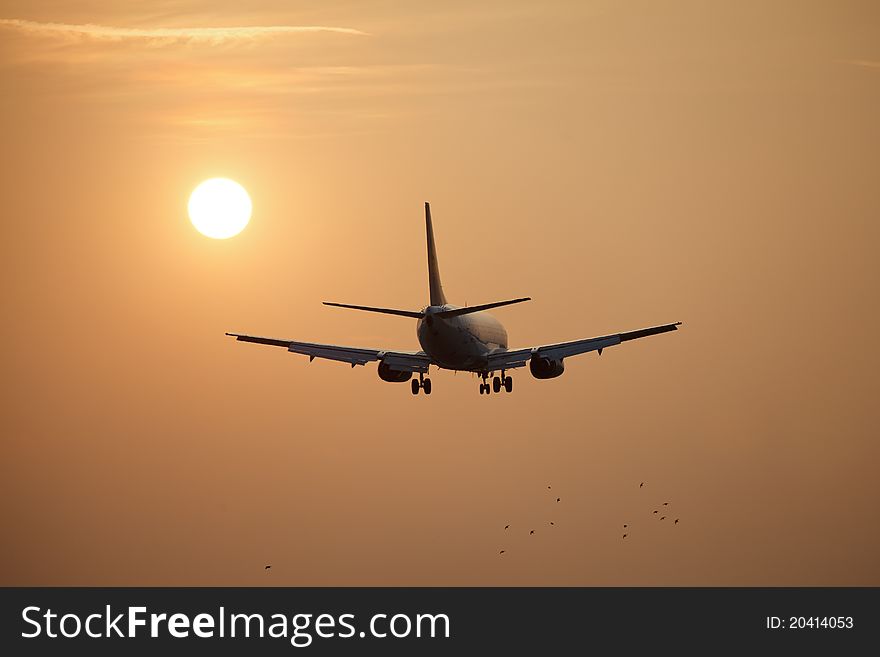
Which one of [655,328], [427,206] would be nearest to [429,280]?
[427,206]

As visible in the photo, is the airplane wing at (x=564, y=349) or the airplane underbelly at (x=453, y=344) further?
the airplane wing at (x=564, y=349)

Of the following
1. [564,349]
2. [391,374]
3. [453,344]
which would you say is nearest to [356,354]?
[391,374]

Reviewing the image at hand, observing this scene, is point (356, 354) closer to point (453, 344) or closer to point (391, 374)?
point (391, 374)

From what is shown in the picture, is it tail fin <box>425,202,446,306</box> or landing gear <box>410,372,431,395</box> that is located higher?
tail fin <box>425,202,446,306</box>

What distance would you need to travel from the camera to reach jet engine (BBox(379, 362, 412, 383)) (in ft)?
435

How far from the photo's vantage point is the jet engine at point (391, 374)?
435 feet

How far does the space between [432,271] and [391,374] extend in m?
12.2

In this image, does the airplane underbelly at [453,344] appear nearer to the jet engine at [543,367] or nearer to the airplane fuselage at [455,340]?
the airplane fuselage at [455,340]

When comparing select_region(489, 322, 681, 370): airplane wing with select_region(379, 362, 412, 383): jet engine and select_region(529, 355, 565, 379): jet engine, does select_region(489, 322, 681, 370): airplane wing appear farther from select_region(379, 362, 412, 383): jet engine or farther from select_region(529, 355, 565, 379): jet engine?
select_region(379, 362, 412, 383): jet engine

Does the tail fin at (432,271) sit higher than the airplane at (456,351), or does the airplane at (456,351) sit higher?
the tail fin at (432,271)

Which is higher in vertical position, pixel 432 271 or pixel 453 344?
pixel 432 271

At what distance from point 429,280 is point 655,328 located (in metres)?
25.3

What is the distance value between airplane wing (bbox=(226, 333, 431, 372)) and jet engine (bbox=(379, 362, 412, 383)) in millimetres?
574

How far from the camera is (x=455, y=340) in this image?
412ft
